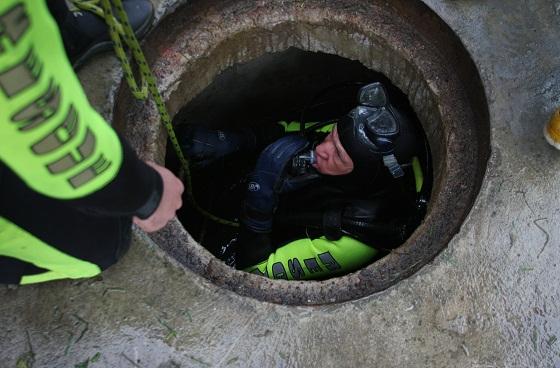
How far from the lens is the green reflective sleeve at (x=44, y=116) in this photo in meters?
0.82

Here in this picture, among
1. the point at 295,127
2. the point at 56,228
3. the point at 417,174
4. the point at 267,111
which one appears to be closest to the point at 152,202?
the point at 56,228

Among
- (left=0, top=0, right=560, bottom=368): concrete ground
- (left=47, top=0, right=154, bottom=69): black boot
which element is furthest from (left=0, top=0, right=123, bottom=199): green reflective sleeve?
(left=47, top=0, right=154, bottom=69): black boot

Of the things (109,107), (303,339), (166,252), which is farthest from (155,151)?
(303,339)

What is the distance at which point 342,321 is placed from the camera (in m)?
1.66

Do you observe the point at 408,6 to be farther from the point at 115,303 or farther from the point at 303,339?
the point at 115,303

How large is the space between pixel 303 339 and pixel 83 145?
3.25ft

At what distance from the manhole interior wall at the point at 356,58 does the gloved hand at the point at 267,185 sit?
0.50m

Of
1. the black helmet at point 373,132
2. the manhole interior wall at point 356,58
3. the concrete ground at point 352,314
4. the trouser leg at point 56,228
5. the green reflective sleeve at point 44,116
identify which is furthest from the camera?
the black helmet at point 373,132

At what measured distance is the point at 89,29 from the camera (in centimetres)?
190

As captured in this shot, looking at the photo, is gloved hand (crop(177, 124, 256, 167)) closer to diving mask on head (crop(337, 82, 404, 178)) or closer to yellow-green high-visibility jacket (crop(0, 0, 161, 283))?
diving mask on head (crop(337, 82, 404, 178))

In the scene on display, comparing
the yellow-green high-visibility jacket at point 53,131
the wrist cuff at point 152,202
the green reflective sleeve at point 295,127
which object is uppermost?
the yellow-green high-visibility jacket at point 53,131

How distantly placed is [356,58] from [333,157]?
476 mm

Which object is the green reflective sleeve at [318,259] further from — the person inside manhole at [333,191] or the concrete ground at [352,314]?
the concrete ground at [352,314]

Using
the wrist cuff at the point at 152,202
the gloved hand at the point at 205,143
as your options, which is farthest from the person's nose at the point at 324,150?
the wrist cuff at the point at 152,202
